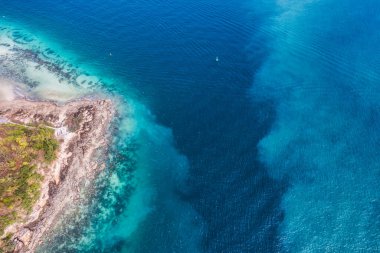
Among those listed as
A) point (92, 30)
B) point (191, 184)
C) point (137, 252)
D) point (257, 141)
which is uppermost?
point (92, 30)

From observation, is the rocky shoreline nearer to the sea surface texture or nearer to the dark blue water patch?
the sea surface texture

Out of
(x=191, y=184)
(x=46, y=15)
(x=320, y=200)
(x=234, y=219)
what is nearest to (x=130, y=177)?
(x=191, y=184)

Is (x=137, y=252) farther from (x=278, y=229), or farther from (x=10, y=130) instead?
(x=10, y=130)

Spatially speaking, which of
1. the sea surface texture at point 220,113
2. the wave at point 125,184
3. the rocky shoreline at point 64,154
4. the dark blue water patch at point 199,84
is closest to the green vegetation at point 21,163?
the rocky shoreline at point 64,154

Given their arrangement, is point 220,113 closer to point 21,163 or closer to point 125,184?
point 125,184

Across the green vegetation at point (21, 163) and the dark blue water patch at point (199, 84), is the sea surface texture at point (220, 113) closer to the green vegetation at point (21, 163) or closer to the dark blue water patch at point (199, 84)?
the dark blue water patch at point (199, 84)

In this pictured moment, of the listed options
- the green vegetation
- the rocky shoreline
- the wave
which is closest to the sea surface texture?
the wave
